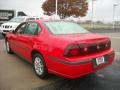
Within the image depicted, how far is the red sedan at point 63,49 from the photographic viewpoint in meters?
4.34

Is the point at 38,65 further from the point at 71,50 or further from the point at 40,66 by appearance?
the point at 71,50

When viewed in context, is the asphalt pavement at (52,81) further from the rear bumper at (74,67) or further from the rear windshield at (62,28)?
the rear windshield at (62,28)

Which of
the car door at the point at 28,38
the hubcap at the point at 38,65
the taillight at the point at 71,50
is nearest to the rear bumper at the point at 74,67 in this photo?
the taillight at the point at 71,50

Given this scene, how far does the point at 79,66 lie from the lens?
14.0ft

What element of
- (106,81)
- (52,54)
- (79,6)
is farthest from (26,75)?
(79,6)

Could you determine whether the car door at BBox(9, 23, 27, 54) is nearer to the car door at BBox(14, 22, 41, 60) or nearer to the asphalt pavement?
the car door at BBox(14, 22, 41, 60)

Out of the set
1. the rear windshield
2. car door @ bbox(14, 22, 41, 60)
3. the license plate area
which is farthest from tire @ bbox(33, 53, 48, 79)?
the license plate area

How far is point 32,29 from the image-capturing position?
5.92m

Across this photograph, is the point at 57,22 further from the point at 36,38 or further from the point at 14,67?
the point at 14,67

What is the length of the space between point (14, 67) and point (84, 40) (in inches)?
107

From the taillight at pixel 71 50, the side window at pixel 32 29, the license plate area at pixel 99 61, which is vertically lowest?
the license plate area at pixel 99 61

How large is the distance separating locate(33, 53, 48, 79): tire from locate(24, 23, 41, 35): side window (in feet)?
2.15

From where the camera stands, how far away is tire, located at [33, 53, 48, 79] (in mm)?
5102

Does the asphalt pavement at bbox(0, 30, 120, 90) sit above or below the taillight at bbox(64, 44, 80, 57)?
below
